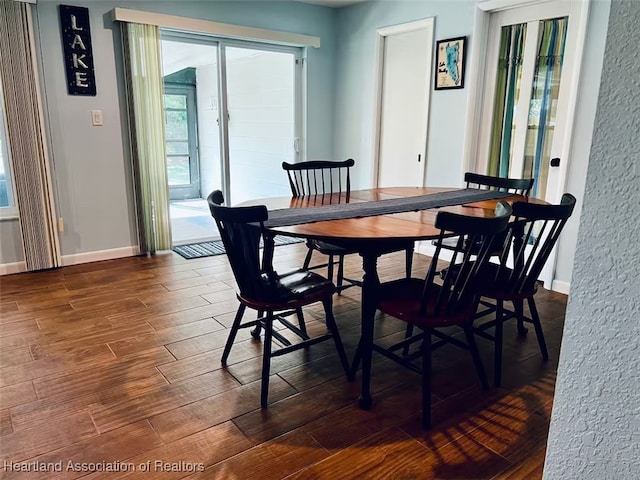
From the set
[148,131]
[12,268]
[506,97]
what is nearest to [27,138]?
[148,131]

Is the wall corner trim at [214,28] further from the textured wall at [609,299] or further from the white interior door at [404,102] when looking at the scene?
the textured wall at [609,299]

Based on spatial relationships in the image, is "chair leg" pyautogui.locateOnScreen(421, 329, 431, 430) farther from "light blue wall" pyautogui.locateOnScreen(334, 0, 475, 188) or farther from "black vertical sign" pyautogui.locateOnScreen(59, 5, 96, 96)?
"black vertical sign" pyautogui.locateOnScreen(59, 5, 96, 96)

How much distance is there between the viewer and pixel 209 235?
4.88 metres

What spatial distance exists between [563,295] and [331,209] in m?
1.95

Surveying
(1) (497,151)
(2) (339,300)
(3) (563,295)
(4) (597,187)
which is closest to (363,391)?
(2) (339,300)

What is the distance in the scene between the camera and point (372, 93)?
4.78 metres

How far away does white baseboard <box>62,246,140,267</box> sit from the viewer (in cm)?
397

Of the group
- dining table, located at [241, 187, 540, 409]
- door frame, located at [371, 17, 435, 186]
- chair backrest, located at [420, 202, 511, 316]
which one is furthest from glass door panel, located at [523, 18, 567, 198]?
chair backrest, located at [420, 202, 511, 316]

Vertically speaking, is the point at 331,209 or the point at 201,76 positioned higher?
the point at 201,76

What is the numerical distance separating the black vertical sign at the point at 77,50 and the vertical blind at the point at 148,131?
274 millimetres

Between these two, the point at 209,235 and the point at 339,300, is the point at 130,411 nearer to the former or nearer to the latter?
the point at 339,300

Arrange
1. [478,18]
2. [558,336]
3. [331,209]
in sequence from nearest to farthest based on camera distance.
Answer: [331,209]
[558,336]
[478,18]

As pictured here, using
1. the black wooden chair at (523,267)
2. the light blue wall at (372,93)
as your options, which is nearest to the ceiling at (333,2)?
the light blue wall at (372,93)

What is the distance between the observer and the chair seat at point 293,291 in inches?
79.3
